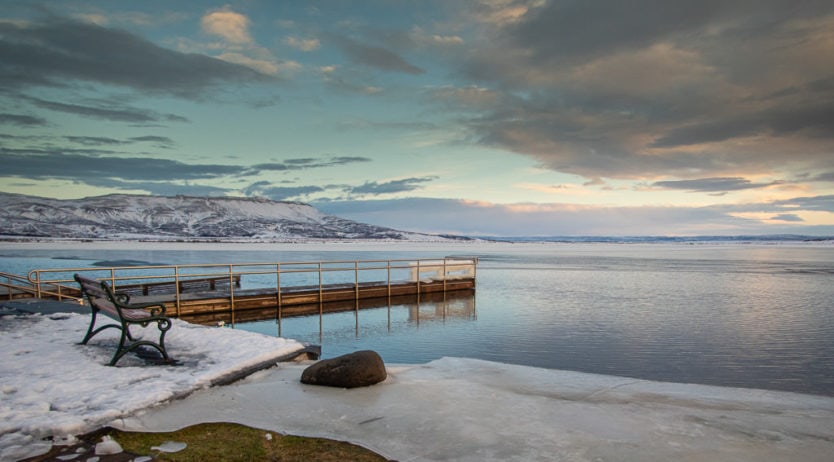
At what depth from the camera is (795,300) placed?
885 inches

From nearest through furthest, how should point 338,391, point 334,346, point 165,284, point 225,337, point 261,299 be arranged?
1. point 338,391
2. point 225,337
3. point 334,346
4. point 261,299
5. point 165,284

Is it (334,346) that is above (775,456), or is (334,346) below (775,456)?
below

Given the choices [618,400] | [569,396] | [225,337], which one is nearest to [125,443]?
[225,337]

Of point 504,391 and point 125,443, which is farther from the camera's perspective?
point 504,391

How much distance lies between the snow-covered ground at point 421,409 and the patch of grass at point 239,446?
195 millimetres

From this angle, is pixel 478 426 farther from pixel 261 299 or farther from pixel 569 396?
pixel 261 299

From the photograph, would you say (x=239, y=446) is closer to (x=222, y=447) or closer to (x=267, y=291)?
(x=222, y=447)

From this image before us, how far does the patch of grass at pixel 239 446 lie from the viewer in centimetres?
429

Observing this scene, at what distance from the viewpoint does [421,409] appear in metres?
5.83

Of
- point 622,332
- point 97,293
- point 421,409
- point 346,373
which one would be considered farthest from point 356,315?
point 421,409

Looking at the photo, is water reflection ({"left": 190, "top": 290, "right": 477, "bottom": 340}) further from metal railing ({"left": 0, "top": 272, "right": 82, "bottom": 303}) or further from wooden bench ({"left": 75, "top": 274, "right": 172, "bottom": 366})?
wooden bench ({"left": 75, "top": 274, "right": 172, "bottom": 366})

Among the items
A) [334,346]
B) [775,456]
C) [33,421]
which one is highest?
[33,421]

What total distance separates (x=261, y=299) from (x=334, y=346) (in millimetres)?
7723

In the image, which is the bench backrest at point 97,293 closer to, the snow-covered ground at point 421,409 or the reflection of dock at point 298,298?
the snow-covered ground at point 421,409
